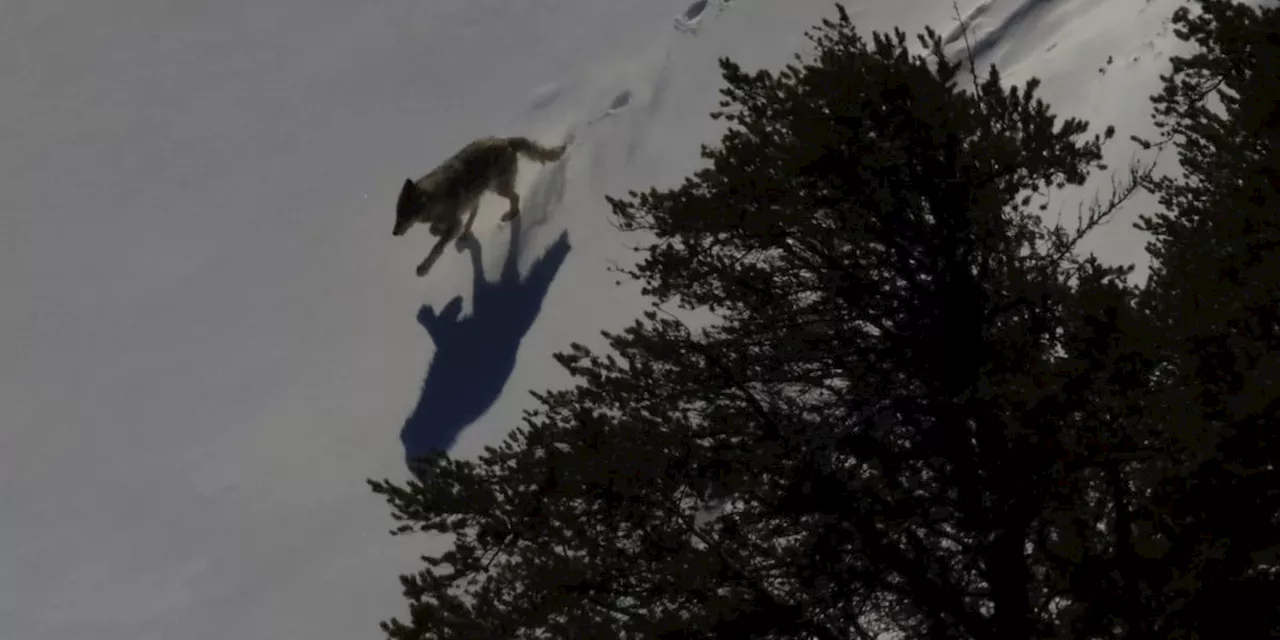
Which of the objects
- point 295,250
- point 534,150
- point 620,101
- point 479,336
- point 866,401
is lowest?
point 866,401

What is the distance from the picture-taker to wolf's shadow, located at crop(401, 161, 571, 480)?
1217cm

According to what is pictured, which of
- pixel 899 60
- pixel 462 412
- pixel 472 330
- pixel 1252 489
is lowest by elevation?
pixel 1252 489

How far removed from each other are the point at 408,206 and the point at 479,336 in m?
1.73

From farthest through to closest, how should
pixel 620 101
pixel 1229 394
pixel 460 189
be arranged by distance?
pixel 620 101, pixel 460 189, pixel 1229 394

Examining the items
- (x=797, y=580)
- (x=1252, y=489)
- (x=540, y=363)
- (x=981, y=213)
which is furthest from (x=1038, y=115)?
(x=540, y=363)

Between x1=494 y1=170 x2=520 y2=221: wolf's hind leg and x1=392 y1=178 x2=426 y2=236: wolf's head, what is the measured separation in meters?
0.97

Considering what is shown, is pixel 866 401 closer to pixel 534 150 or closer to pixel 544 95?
pixel 534 150

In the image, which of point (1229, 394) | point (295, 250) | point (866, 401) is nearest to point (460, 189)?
point (295, 250)

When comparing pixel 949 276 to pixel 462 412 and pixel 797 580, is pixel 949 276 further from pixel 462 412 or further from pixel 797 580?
pixel 462 412

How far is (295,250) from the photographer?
14.5 metres

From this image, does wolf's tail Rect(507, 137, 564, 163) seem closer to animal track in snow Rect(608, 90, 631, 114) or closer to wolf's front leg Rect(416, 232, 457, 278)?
animal track in snow Rect(608, 90, 631, 114)

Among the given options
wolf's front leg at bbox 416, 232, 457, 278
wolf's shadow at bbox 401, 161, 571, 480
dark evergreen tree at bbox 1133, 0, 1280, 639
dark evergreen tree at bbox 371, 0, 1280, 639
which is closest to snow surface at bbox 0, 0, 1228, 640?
wolf's shadow at bbox 401, 161, 571, 480

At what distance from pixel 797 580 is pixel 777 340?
4.75 ft

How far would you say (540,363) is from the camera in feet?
40.0
